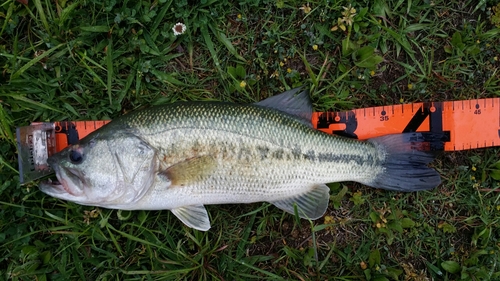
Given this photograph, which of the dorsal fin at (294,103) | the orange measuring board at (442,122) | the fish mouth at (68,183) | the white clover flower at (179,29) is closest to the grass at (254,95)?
the white clover flower at (179,29)

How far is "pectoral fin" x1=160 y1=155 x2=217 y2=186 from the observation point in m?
3.30

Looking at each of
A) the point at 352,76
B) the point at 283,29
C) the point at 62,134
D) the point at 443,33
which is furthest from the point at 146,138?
the point at 443,33

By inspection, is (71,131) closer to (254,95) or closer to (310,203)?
(254,95)

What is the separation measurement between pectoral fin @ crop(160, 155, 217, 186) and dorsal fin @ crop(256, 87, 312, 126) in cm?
79

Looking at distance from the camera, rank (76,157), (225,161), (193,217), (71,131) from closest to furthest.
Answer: (76,157), (225,161), (193,217), (71,131)

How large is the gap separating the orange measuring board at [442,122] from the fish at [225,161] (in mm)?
184

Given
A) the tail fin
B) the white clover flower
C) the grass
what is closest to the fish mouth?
the grass

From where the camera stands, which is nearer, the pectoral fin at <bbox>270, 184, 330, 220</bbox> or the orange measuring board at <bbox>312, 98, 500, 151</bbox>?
the pectoral fin at <bbox>270, 184, 330, 220</bbox>

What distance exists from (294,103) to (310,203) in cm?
93

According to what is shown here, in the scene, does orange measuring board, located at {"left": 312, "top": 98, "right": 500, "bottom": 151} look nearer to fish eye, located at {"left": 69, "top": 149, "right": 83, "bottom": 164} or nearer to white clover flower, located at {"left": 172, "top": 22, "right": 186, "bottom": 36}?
white clover flower, located at {"left": 172, "top": 22, "right": 186, "bottom": 36}

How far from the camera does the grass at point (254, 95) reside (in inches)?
150

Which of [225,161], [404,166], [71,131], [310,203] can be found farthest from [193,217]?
[404,166]

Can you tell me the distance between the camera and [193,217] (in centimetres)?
363

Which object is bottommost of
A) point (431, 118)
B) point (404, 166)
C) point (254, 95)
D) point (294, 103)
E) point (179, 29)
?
point (404, 166)
